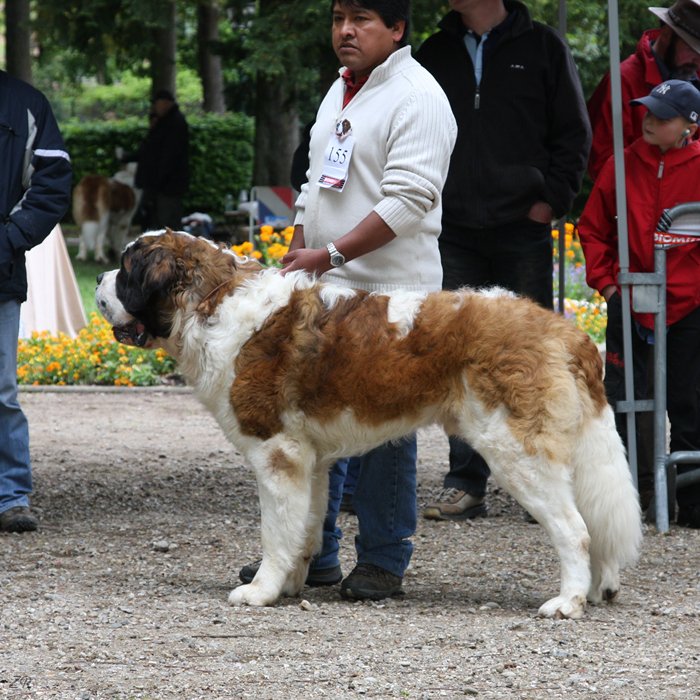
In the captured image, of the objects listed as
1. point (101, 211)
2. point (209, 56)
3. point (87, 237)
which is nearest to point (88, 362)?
point (101, 211)

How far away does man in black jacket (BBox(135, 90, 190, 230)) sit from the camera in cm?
1912

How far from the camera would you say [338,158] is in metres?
4.79

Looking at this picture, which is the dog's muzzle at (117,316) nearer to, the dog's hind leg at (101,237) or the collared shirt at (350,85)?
the collared shirt at (350,85)

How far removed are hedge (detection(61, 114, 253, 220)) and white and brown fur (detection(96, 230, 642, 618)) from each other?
69.0ft

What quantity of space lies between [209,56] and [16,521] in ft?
65.0

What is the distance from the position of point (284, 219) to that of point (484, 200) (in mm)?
8422

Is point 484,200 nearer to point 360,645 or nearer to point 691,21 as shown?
point 691,21

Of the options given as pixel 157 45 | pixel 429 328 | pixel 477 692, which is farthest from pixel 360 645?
pixel 157 45

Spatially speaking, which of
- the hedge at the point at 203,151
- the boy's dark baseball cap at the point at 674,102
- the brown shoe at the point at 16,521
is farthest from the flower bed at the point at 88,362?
the hedge at the point at 203,151

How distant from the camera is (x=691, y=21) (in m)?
6.50

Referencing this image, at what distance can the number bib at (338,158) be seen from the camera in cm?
476

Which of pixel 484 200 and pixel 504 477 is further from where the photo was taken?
pixel 484 200

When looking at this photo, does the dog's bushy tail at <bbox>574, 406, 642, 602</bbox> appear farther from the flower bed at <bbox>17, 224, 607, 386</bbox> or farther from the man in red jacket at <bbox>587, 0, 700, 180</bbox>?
the flower bed at <bbox>17, 224, 607, 386</bbox>

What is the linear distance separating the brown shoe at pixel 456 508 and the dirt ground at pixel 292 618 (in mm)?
89
